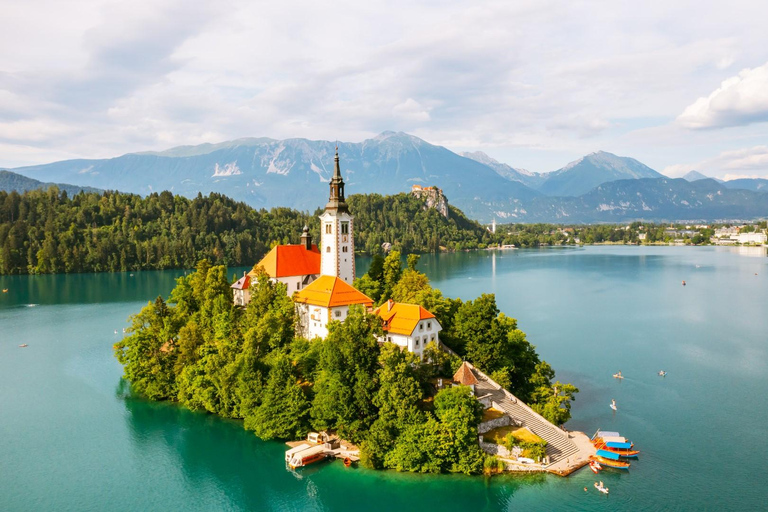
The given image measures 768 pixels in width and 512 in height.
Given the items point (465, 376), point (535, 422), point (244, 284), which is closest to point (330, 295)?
point (465, 376)

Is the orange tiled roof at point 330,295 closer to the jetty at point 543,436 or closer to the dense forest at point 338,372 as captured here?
the dense forest at point 338,372

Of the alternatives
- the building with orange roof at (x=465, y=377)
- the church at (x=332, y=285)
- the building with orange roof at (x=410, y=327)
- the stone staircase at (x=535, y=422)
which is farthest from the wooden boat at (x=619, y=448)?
the church at (x=332, y=285)

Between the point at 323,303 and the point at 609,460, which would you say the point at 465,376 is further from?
the point at 323,303

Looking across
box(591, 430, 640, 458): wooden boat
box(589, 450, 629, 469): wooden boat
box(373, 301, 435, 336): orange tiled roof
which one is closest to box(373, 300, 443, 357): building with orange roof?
box(373, 301, 435, 336): orange tiled roof

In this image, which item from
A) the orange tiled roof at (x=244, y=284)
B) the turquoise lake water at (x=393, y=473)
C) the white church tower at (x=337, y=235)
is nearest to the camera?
the turquoise lake water at (x=393, y=473)

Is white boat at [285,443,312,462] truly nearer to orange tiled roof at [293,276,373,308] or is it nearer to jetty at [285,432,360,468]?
jetty at [285,432,360,468]

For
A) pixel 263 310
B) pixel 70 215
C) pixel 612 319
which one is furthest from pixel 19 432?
pixel 70 215
